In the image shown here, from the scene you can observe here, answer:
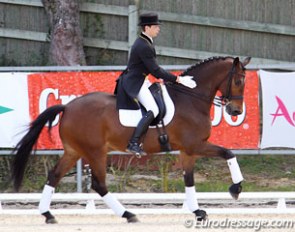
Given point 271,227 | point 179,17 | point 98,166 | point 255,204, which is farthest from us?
point 179,17

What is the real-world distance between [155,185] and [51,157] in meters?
1.59

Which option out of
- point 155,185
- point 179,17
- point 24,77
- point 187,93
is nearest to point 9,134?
point 24,77

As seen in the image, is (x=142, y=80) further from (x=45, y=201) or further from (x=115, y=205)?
(x=45, y=201)

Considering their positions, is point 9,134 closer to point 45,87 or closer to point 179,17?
point 45,87

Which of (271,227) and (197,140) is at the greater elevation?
(197,140)

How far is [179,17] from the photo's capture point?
14953 millimetres

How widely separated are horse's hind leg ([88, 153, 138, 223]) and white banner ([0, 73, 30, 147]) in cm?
250

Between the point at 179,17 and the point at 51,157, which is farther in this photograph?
the point at 179,17

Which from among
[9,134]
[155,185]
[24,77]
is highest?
[24,77]

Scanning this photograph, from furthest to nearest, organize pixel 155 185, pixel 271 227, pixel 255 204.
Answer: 1. pixel 155 185
2. pixel 255 204
3. pixel 271 227

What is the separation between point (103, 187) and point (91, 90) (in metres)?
2.59

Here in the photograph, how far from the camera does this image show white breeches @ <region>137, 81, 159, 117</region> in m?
9.52

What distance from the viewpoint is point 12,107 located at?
12.0m

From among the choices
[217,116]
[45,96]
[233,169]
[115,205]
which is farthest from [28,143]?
[217,116]
